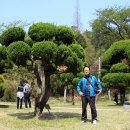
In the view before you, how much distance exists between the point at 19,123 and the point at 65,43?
366 centimetres

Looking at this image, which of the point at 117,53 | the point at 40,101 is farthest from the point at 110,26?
the point at 40,101

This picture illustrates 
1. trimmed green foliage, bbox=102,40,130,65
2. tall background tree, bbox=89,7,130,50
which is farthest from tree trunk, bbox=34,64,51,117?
tall background tree, bbox=89,7,130,50

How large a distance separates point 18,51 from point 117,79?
52.3ft

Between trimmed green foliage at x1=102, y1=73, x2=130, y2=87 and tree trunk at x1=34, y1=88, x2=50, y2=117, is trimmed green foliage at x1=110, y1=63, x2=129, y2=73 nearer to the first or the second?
trimmed green foliage at x1=102, y1=73, x2=130, y2=87

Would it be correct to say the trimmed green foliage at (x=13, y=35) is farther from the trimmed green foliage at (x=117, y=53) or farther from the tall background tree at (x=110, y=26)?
the tall background tree at (x=110, y=26)

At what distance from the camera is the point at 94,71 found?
47656 mm

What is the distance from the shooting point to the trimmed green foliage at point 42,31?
14.7 meters

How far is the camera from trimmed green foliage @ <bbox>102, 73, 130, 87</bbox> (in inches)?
1143

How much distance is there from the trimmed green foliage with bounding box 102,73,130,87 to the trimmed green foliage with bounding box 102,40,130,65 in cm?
175

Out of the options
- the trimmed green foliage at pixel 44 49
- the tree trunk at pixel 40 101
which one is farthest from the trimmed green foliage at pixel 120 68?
the trimmed green foliage at pixel 44 49

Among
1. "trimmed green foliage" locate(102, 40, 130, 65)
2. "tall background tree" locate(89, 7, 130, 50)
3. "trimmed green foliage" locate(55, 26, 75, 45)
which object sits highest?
"tall background tree" locate(89, 7, 130, 50)

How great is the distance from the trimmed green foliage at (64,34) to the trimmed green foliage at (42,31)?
0.72ft

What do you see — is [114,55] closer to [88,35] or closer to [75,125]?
[75,125]

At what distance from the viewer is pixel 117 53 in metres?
31.0
